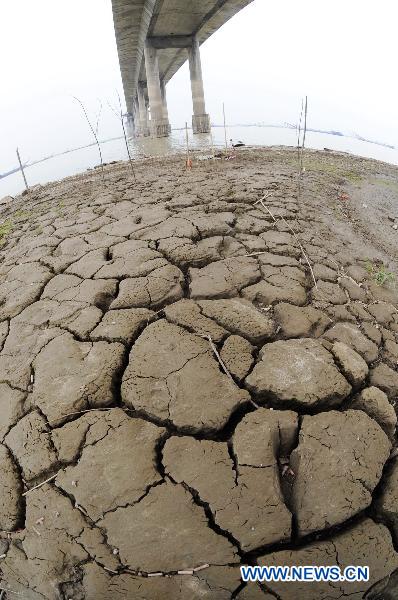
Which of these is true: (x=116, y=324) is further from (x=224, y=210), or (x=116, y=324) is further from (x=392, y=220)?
(x=392, y=220)

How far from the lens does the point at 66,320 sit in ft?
6.15

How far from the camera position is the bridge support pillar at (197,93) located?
Answer: 55.7 ft

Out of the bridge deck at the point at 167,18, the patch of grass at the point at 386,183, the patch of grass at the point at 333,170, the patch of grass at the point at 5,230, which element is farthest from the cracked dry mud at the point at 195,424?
the bridge deck at the point at 167,18

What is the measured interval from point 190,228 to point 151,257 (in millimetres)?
463

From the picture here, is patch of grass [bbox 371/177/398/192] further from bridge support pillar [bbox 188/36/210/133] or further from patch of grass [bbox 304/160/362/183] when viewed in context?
bridge support pillar [bbox 188/36/210/133]

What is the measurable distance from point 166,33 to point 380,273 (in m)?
17.7

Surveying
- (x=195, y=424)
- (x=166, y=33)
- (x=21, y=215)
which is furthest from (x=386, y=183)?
(x=166, y=33)

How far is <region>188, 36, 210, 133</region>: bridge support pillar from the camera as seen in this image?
1697 centimetres

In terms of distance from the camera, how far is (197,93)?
17.6 m

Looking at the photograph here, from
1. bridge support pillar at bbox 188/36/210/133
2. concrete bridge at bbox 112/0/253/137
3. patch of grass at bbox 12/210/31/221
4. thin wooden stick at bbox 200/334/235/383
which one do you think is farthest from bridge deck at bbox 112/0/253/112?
thin wooden stick at bbox 200/334/235/383

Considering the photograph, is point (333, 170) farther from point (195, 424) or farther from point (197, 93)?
point (197, 93)

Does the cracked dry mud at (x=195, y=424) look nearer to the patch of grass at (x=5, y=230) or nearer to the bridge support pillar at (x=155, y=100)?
the patch of grass at (x=5, y=230)

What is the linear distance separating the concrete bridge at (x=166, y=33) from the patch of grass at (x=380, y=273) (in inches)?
518

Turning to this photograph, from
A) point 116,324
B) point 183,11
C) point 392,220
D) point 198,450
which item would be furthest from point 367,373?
point 183,11
